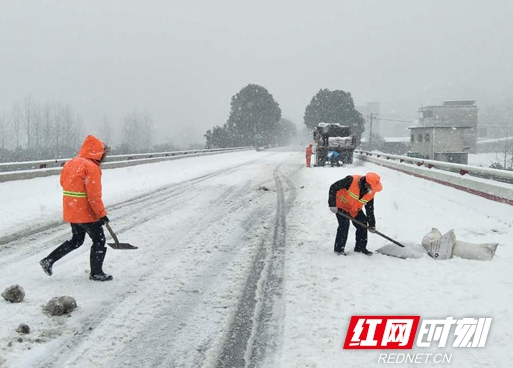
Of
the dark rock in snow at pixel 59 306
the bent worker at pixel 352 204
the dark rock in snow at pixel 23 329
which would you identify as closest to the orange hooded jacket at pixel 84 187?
the dark rock in snow at pixel 59 306

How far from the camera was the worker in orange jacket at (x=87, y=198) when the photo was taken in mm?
4848

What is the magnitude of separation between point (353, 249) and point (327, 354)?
11.3 ft

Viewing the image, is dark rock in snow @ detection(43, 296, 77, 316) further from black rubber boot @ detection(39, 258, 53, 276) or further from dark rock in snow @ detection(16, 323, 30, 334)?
black rubber boot @ detection(39, 258, 53, 276)

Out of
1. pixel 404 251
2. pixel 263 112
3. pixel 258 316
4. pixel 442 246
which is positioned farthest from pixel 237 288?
pixel 263 112

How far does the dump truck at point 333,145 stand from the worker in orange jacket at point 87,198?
69.6 ft

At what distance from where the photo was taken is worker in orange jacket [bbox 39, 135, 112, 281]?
4848 mm

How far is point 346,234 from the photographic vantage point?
6285 millimetres

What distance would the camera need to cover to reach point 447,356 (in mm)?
3359

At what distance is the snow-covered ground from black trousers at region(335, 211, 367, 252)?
0.21m

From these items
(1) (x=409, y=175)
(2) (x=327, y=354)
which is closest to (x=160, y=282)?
(2) (x=327, y=354)

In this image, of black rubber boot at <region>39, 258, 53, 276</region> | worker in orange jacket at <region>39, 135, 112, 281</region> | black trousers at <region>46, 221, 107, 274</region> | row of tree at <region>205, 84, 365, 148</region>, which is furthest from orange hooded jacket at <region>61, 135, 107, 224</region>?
row of tree at <region>205, 84, 365, 148</region>

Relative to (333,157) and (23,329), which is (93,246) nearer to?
(23,329)

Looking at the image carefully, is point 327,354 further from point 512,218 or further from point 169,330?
point 512,218

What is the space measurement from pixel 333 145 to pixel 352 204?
2097 cm
